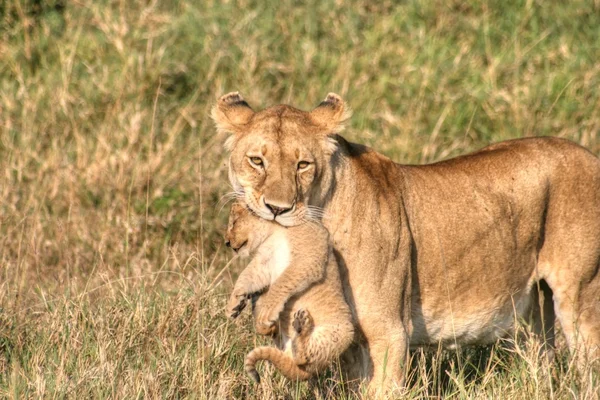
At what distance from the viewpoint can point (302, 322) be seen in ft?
13.4

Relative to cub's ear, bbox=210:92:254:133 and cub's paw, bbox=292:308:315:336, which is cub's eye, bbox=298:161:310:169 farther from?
cub's paw, bbox=292:308:315:336

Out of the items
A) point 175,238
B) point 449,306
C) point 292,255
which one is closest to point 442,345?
point 449,306

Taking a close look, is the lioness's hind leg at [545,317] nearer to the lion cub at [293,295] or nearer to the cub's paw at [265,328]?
the lion cub at [293,295]

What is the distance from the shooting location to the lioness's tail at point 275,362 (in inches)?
158

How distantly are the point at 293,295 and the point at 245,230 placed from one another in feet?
1.08

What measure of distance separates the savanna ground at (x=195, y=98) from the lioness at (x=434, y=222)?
0.34 m

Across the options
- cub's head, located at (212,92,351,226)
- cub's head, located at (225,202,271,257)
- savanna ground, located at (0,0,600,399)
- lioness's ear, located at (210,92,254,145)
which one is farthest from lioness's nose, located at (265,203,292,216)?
savanna ground, located at (0,0,600,399)

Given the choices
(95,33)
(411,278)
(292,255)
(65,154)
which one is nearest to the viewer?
(292,255)

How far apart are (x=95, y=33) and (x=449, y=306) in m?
4.60

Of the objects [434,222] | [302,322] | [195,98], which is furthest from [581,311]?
[195,98]

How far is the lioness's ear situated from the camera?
15.1 ft

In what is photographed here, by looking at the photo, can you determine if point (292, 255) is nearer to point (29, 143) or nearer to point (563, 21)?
point (29, 143)

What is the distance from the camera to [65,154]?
7.44 meters

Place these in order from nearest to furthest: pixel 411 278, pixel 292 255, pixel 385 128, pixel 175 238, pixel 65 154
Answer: pixel 292 255, pixel 411 278, pixel 175 238, pixel 65 154, pixel 385 128
